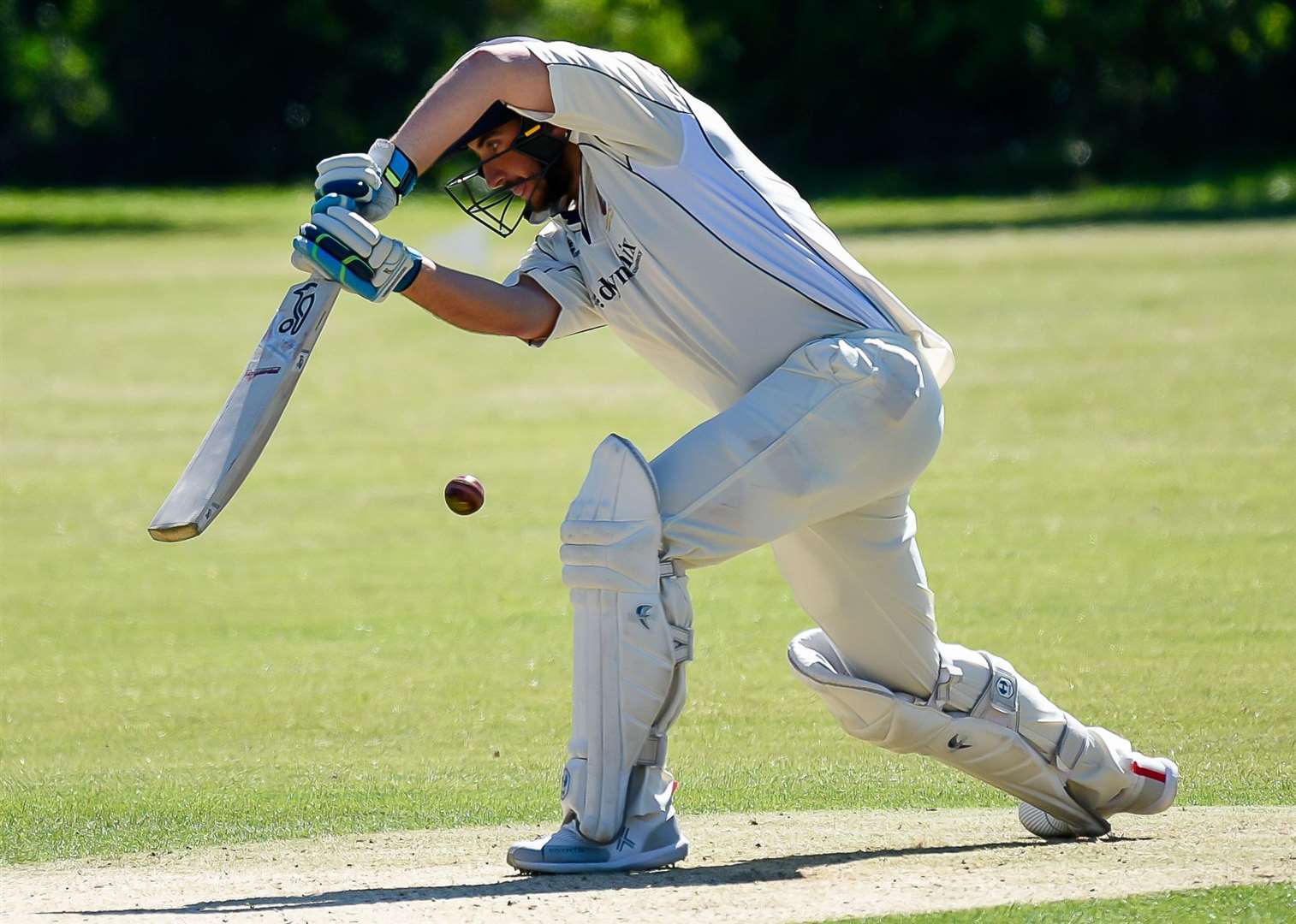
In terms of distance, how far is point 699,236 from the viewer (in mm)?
4438

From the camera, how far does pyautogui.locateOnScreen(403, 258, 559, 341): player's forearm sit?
4.54 metres

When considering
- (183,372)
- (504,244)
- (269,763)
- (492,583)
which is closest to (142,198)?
(504,244)

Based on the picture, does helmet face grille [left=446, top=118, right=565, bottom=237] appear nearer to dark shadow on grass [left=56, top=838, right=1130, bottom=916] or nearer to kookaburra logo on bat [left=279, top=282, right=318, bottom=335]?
kookaburra logo on bat [left=279, top=282, right=318, bottom=335]

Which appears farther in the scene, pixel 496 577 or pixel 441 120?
pixel 496 577

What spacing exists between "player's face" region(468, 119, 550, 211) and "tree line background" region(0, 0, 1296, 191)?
33.0 m

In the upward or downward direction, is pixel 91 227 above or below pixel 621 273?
below

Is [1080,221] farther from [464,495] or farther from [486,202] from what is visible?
[464,495]

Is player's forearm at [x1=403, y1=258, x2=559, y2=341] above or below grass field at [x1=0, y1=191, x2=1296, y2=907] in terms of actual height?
above

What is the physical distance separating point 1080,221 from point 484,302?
87.0 ft

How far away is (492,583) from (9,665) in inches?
89.2

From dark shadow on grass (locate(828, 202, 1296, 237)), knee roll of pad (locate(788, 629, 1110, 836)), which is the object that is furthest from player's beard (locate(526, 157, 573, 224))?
dark shadow on grass (locate(828, 202, 1296, 237))

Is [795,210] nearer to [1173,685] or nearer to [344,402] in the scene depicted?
[1173,685]

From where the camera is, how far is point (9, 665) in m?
7.48

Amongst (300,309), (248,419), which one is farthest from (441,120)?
(248,419)
